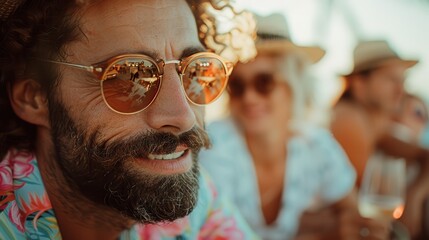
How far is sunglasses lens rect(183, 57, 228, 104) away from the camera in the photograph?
1615mm

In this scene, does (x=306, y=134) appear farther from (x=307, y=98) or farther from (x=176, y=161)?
(x=176, y=161)

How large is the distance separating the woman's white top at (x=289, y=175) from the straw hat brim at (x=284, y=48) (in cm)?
55

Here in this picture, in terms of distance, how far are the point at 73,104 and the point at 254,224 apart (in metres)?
2.11

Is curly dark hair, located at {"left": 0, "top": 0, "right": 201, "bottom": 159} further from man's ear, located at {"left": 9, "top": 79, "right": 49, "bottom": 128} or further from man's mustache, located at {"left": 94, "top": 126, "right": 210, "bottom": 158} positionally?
man's mustache, located at {"left": 94, "top": 126, "right": 210, "bottom": 158}

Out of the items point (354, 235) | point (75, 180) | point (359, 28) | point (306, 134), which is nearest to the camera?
point (75, 180)

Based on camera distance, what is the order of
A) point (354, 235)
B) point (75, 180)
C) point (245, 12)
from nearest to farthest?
point (75, 180)
point (245, 12)
point (354, 235)

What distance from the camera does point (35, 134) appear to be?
1791 millimetres

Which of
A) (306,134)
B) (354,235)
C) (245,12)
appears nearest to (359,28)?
(306,134)

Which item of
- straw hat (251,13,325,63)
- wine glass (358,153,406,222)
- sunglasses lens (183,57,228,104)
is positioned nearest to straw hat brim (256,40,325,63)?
straw hat (251,13,325,63)

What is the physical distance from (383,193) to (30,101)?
2130 millimetres

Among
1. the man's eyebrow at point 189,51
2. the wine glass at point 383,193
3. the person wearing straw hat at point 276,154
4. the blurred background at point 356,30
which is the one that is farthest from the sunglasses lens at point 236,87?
the blurred background at point 356,30

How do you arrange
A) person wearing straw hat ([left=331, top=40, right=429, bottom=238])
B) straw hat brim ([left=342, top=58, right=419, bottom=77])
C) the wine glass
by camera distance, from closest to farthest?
1. the wine glass
2. person wearing straw hat ([left=331, top=40, right=429, bottom=238])
3. straw hat brim ([left=342, top=58, right=419, bottom=77])

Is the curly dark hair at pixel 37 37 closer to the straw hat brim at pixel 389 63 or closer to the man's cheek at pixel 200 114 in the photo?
the man's cheek at pixel 200 114

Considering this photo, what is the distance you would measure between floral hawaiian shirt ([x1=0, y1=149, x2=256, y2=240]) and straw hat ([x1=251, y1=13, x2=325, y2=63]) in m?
1.71
